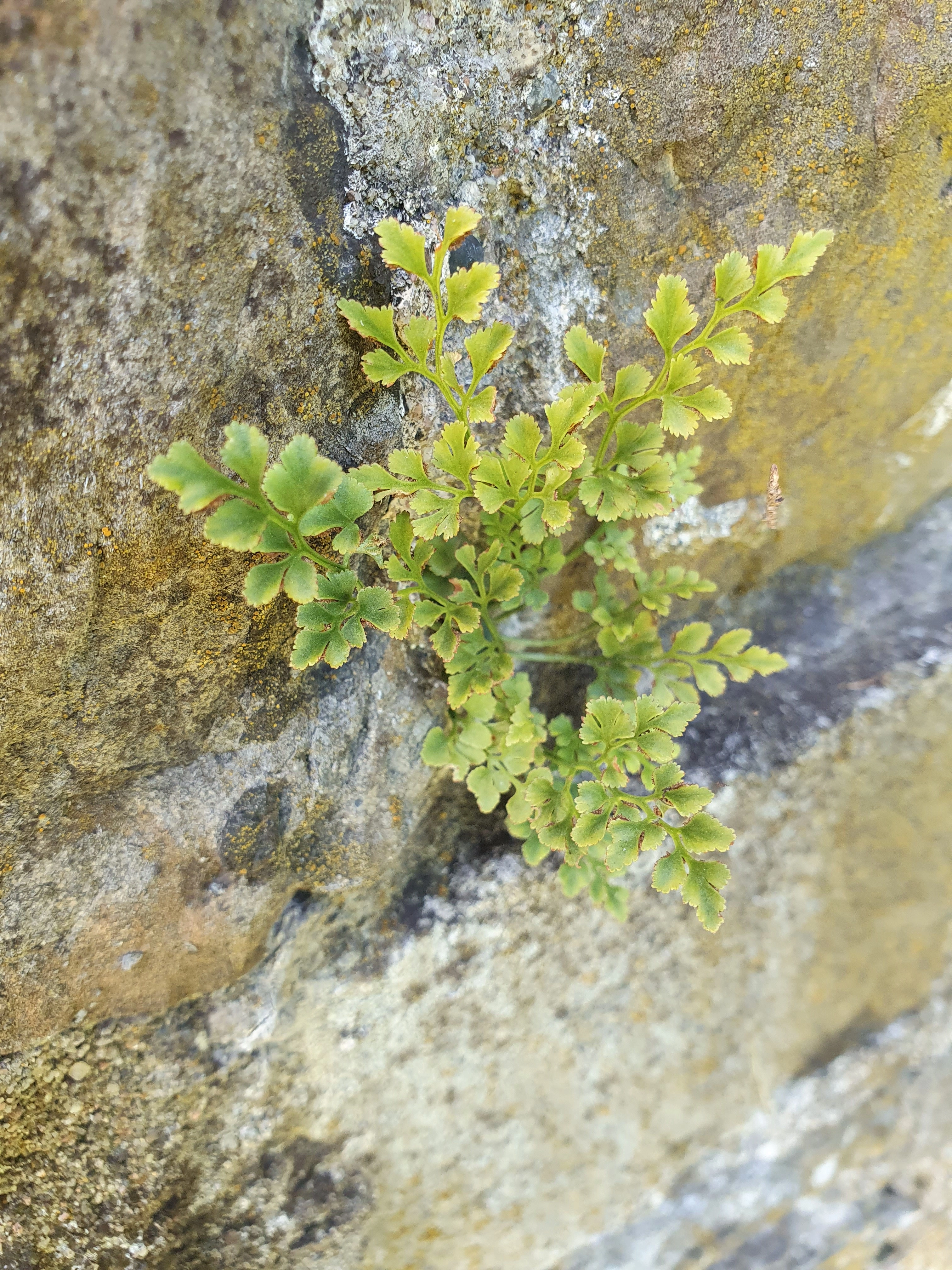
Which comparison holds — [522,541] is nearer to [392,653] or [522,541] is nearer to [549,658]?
[549,658]

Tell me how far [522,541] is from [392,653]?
510mm

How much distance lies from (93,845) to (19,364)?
3.90 ft

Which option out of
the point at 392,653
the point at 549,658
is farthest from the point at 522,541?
the point at 392,653

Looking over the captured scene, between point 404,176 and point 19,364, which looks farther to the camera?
point 404,176

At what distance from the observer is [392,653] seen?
2.20 meters

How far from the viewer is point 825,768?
294 centimetres

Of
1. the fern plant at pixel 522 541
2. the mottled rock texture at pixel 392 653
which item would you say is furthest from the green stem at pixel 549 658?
the mottled rock texture at pixel 392 653

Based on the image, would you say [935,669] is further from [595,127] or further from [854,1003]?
[595,127]

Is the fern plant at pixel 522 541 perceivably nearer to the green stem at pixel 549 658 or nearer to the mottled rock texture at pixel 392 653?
the green stem at pixel 549 658

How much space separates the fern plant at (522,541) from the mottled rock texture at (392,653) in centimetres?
21

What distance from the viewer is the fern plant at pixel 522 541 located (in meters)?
1.49

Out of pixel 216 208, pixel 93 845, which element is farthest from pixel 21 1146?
pixel 216 208

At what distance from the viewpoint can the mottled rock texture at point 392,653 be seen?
60.1 inches

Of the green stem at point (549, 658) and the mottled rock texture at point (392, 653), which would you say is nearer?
the mottled rock texture at point (392, 653)
